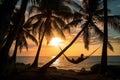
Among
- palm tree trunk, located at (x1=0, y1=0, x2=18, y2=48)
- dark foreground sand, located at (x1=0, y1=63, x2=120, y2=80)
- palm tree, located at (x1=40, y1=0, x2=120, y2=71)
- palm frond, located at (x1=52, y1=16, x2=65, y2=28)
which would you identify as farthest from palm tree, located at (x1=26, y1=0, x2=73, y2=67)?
palm tree trunk, located at (x1=0, y1=0, x2=18, y2=48)

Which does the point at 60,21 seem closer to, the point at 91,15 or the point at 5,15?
the point at 91,15

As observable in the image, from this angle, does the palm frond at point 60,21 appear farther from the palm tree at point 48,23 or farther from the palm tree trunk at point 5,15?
the palm tree trunk at point 5,15

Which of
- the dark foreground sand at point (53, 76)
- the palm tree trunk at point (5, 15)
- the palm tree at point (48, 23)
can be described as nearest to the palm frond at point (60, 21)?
the palm tree at point (48, 23)

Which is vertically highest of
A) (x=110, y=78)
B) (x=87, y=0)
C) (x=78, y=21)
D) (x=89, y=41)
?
(x=87, y=0)

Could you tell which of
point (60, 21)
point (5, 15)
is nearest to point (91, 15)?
point (60, 21)

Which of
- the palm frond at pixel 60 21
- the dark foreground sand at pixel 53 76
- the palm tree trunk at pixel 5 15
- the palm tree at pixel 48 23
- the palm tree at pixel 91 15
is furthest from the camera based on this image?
the palm tree at pixel 48 23

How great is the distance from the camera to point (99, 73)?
18.2 metres

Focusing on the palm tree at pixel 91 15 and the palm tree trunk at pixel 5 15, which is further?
the palm tree at pixel 91 15

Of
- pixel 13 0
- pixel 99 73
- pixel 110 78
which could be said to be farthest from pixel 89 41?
pixel 13 0

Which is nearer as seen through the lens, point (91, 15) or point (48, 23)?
point (91, 15)

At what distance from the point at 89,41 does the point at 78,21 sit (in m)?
2.20

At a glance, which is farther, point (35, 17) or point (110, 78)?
point (35, 17)

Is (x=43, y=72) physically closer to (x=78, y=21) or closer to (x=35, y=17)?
(x=78, y=21)

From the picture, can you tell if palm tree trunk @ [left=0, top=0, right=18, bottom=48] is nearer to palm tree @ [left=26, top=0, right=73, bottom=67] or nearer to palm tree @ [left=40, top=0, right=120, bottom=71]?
palm tree @ [left=40, top=0, right=120, bottom=71]
